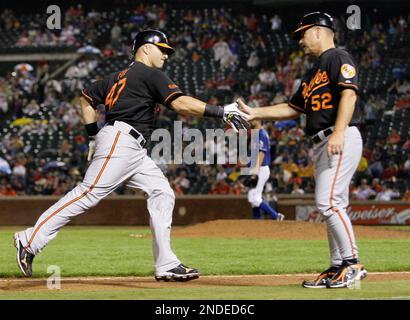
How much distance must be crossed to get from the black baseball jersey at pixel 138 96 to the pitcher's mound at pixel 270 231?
6.98 m

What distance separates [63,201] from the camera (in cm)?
741

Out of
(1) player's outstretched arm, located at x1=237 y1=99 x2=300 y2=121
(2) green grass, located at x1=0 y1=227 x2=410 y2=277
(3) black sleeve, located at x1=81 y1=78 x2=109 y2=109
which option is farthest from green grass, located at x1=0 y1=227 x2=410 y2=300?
(3) black sleeve, located at x1=81 y1=78 x2=109 y2=109

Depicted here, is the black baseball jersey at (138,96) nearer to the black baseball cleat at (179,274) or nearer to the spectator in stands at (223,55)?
the black baseball cleat at (179,274)

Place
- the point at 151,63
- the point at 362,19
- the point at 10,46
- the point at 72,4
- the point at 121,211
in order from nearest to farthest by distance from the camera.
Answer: the point at 151,63 → the point at 121,211 → the point at 362,19 → the point at 10,46 → the point at 72,4

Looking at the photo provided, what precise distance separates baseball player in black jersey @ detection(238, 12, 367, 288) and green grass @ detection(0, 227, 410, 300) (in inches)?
10.5

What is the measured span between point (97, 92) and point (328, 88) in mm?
2058

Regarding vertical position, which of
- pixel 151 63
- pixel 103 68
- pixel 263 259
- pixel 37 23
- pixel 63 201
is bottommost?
pixel 263 259

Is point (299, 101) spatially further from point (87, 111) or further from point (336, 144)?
point (87, 111)

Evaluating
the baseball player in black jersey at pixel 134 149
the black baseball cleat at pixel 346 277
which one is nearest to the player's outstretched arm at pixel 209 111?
the baseball player in black jersey at pixel 134 149

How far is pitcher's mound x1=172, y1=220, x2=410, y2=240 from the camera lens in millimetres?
14461

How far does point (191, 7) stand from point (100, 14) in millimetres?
3284

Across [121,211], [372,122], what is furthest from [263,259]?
[372,122]

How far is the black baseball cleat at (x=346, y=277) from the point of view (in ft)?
22.8

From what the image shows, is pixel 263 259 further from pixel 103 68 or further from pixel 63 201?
pixel 103 68
